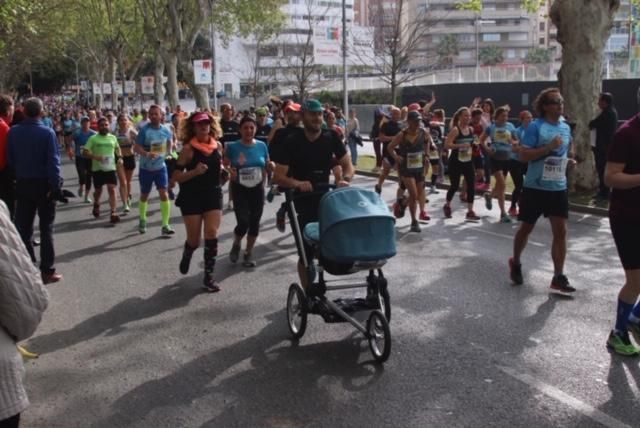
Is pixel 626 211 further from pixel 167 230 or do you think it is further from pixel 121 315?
pixel 167 230

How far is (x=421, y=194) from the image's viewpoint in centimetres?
1182

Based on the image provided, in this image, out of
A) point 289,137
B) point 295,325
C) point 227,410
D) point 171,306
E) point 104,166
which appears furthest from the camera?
point 104,166

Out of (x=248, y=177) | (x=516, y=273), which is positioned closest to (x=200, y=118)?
(x=248, y=177)

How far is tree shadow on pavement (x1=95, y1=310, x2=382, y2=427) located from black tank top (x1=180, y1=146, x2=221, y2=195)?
221 centimetres

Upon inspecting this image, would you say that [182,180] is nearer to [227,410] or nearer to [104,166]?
[227,410]

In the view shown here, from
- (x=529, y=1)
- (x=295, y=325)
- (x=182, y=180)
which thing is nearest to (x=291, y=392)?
(x=295, y=325)

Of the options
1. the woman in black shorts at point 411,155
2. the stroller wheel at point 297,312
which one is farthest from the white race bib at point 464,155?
the stroller wheel at point 297,312

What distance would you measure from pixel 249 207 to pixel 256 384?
4250 mm

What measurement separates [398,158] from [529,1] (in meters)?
14.2

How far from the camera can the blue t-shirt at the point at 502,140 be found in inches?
491

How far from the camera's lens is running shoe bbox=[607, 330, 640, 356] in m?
5.43

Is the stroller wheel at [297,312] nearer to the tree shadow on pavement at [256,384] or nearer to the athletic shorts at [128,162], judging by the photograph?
the tree shadow on pavement at [256,384]

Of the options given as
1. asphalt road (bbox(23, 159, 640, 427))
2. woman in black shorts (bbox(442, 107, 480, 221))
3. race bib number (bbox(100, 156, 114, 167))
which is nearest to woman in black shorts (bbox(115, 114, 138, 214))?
race bib number (bbox(100, 156, 114, 167))

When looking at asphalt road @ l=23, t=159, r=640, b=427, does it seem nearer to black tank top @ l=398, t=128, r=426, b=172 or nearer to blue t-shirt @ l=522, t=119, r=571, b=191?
blue t-shirt @ l=522, t=119, r=571, b=191
